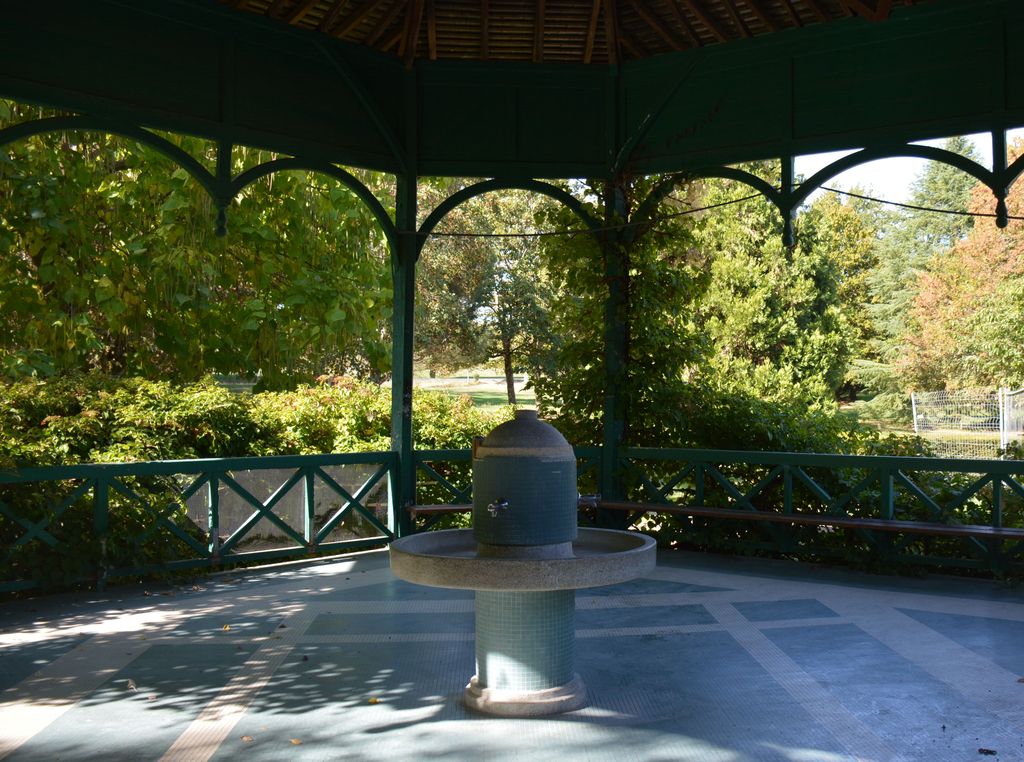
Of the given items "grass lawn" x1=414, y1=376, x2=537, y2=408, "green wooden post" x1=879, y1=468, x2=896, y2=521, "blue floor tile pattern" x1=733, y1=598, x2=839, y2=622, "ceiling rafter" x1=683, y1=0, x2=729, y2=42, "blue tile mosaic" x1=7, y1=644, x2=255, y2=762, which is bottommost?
"blue tile mosaic" x1=7, y1=644, x2=255, y2=762

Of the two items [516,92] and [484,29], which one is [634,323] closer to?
[516,92]

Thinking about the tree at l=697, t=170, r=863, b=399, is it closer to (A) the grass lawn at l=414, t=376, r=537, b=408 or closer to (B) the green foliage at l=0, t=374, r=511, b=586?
(A) the grass lawn at l=414, t=376, r=537, b=408

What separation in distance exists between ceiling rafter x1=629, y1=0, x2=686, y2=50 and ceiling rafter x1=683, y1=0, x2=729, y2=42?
38 cm

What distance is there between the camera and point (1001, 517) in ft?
29.1

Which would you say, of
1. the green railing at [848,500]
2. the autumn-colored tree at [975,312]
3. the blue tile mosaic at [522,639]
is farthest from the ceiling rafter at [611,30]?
the autumn-colored tree at [975,312]

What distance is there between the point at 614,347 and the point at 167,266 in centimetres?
546

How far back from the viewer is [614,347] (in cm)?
1050

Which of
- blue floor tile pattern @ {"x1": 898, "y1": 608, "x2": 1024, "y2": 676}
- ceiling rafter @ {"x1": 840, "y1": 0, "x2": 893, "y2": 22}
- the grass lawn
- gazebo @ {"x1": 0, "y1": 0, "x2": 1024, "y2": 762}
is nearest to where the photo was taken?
gazebo @ {"x1": 0, "y1": 0, "x2": 1024, "y2": 762}

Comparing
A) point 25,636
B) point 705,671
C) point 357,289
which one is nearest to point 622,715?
point 705,671

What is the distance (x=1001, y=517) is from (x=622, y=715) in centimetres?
536

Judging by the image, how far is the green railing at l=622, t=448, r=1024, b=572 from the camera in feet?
28.8

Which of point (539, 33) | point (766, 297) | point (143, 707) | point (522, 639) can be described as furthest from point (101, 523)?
point (766, 297)

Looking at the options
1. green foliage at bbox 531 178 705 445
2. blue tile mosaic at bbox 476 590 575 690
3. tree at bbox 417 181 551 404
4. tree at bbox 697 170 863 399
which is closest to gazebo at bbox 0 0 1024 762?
green foliage at bbox 531 178 705 445

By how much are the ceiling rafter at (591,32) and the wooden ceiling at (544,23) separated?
1 cm
